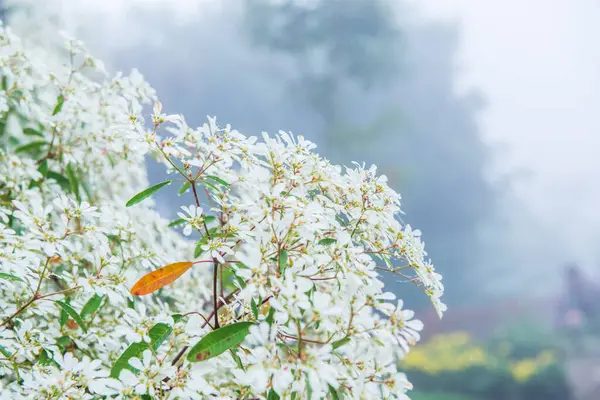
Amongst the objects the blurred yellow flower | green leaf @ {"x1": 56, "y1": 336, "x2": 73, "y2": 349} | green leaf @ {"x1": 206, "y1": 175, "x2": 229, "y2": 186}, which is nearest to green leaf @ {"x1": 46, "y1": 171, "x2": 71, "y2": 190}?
green leaf @ {"x1": 56, "y1": 336, "x2": 73, "y2": 349}

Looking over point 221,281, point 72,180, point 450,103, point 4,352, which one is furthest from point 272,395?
point 450,103

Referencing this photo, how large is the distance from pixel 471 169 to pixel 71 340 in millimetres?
4456

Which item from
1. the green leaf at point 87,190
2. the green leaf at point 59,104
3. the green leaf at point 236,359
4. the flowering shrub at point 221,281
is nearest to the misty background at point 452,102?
the green leaf at point 87,190

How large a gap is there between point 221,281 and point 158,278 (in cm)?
7

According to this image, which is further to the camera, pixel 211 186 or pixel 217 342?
pixel 211 186

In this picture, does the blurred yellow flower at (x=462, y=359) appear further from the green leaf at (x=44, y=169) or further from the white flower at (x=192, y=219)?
the white flower at (x=192, y=219)

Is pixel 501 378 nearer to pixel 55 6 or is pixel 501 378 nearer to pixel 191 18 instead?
pixel 55 6

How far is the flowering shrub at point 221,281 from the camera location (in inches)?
18.2

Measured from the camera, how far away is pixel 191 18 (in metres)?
4.18

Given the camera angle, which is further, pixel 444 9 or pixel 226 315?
pixel 444 9

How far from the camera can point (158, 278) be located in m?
0.57

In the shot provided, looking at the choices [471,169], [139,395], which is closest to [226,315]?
[139,395]

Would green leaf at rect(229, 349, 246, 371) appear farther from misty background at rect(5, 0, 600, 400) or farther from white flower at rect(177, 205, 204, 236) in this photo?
misty background at rect(5, 0, 600, 400)

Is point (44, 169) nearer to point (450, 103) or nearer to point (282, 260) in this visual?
point (282, 260)
